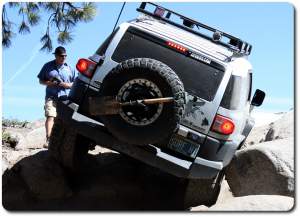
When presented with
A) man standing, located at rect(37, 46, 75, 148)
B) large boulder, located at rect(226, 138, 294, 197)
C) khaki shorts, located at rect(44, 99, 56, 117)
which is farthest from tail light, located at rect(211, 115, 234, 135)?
khaki shorts, located at rect(44, 99, 56, 117)

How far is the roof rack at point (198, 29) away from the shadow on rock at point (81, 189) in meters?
1.89

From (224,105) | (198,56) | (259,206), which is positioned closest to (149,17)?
(198,56)

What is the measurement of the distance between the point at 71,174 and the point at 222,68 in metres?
2.35

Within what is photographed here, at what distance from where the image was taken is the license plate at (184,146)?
201 inches

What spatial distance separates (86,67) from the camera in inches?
208

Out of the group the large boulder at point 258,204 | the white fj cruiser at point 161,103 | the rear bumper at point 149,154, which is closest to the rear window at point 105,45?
the white fj cruiser at point 161,103

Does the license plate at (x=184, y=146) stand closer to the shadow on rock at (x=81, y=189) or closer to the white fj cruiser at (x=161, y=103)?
the white fj cruiser at (x=161, y=103)

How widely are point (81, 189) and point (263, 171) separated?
7.52 feet

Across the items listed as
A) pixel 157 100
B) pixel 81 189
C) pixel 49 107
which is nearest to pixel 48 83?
pixel 49 107

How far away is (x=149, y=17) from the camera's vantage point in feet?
19.8

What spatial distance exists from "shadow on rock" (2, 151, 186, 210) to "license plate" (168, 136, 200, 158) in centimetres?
112

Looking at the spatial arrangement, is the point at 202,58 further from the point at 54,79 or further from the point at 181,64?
the point at 54,79

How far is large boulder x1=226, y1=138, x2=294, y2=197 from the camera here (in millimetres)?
6008

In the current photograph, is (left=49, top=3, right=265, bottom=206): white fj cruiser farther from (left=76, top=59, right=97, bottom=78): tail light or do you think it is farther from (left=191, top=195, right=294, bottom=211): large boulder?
(left=191, top=195, right=294, bottom=211): large boulder
